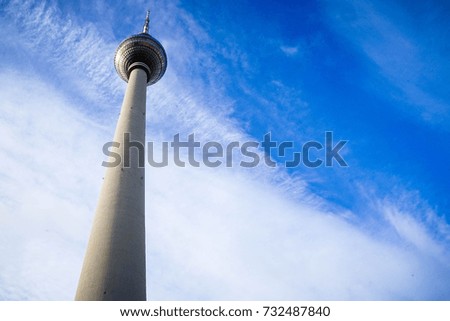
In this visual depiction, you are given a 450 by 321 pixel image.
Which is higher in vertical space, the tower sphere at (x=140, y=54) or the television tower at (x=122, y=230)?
the tower sphere at (x=140, y=54)

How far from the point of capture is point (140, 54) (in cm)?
3541

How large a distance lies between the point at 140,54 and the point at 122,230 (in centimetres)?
2266

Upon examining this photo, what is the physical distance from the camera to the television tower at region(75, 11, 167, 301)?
50.8ft

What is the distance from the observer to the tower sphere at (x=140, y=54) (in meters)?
35.3

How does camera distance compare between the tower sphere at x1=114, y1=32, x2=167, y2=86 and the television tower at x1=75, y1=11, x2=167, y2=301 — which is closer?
the television tower at x1=75, y1=11, x2=167, y2=301

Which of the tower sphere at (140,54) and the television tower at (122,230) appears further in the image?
the tower sphere at (140,54)

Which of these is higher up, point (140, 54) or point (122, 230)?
point (140, 54)

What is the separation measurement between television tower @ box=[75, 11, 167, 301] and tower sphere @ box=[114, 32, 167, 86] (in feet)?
25.2

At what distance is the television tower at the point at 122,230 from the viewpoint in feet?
50.8

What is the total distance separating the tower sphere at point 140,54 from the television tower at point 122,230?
769 centimetres

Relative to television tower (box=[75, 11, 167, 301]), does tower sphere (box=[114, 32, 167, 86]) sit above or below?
above

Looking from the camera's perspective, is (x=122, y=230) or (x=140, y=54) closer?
(x=122, y=230)
